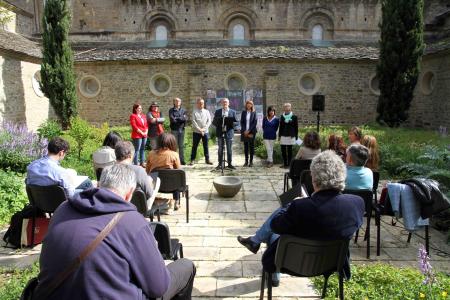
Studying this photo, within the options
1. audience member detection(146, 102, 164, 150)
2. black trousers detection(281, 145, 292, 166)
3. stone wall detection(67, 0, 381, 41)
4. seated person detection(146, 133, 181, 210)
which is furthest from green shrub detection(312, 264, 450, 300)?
stone wall detection(67, 0, 381, 41)

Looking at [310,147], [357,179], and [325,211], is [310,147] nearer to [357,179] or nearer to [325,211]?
[357,179]

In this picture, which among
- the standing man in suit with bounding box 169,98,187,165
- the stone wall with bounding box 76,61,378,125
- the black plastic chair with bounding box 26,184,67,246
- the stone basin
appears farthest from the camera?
the stone wall with bounding box 76,61,378,125

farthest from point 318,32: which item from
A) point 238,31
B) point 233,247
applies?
point 233,247

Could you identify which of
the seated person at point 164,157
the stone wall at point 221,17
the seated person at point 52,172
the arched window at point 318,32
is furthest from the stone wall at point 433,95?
the seated person at point 52,172

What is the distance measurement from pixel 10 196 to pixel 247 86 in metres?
13.6

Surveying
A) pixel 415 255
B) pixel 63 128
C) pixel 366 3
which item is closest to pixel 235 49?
pixel 63 128

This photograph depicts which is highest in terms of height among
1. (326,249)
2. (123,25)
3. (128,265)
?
(123,25)

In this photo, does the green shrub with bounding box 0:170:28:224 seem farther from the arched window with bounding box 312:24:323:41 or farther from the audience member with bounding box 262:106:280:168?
the arched window with bounding box 312:24:323:41

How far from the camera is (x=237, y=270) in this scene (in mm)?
4035

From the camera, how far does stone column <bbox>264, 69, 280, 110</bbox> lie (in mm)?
17875

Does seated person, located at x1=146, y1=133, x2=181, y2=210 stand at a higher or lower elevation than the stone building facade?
lower

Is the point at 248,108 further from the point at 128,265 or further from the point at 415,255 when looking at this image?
the point at 128,265

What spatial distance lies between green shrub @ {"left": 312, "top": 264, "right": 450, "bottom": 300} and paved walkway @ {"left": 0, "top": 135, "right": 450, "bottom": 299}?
314 mm

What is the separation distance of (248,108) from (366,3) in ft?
69.9
